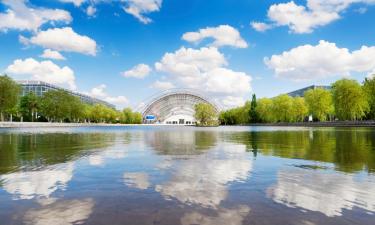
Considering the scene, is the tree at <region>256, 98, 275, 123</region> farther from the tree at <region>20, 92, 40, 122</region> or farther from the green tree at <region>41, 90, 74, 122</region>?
the tree at <region>20, 92, 40, 122</region>

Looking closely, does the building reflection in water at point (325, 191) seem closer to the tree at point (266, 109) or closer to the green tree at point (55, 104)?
the tree at point (266, 109)

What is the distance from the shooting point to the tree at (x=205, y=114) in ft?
422

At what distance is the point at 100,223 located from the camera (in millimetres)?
5879

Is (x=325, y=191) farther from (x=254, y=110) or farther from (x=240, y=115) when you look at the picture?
(x=240, y=115)

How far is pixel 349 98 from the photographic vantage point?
84.9 m

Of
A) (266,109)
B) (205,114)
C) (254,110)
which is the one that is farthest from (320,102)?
(254,110)

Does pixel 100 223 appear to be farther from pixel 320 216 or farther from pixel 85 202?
pixel 320 216

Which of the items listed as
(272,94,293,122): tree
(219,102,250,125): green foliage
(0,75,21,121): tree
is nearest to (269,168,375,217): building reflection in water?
(0,75,21,121): tree

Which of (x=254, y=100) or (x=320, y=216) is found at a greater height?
(x=254, y=100)

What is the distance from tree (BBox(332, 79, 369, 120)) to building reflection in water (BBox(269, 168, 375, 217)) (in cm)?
8274

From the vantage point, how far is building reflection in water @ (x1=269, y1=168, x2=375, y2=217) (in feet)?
23.4

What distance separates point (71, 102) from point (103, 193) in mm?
128529

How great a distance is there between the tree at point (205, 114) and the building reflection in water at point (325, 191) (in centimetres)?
11729

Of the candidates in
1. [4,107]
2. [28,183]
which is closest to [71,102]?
[4,107]
